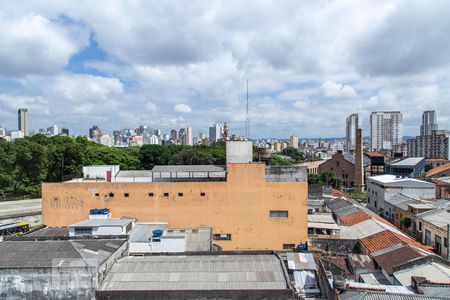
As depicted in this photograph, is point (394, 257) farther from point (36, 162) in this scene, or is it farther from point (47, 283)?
point (36, 162)

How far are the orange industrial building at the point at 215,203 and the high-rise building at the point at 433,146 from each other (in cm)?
10957

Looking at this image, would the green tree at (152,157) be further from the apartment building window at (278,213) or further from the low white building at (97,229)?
the low white building at (97,229)

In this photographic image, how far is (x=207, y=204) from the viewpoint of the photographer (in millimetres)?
23297

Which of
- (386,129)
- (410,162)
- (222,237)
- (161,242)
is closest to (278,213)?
(222,237)

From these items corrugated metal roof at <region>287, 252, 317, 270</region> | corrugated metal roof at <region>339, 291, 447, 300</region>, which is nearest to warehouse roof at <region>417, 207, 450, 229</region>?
corrugated metal roof at <region>287, 252, 317, 270</region>

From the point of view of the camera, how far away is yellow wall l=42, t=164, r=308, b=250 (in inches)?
912

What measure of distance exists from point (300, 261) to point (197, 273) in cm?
531

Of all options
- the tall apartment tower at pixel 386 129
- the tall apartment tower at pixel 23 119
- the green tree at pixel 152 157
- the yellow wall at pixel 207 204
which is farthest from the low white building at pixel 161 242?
the tall apartment tower at pixel 386 129

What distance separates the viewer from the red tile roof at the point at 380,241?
830 inches

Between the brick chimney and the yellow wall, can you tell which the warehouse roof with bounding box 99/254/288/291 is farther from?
the brick chimney

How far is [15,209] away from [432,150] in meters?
129

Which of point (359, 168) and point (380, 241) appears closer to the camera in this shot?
point (380, 241)

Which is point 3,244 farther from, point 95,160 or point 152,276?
point 95,160

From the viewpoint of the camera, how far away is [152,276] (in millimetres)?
13609
